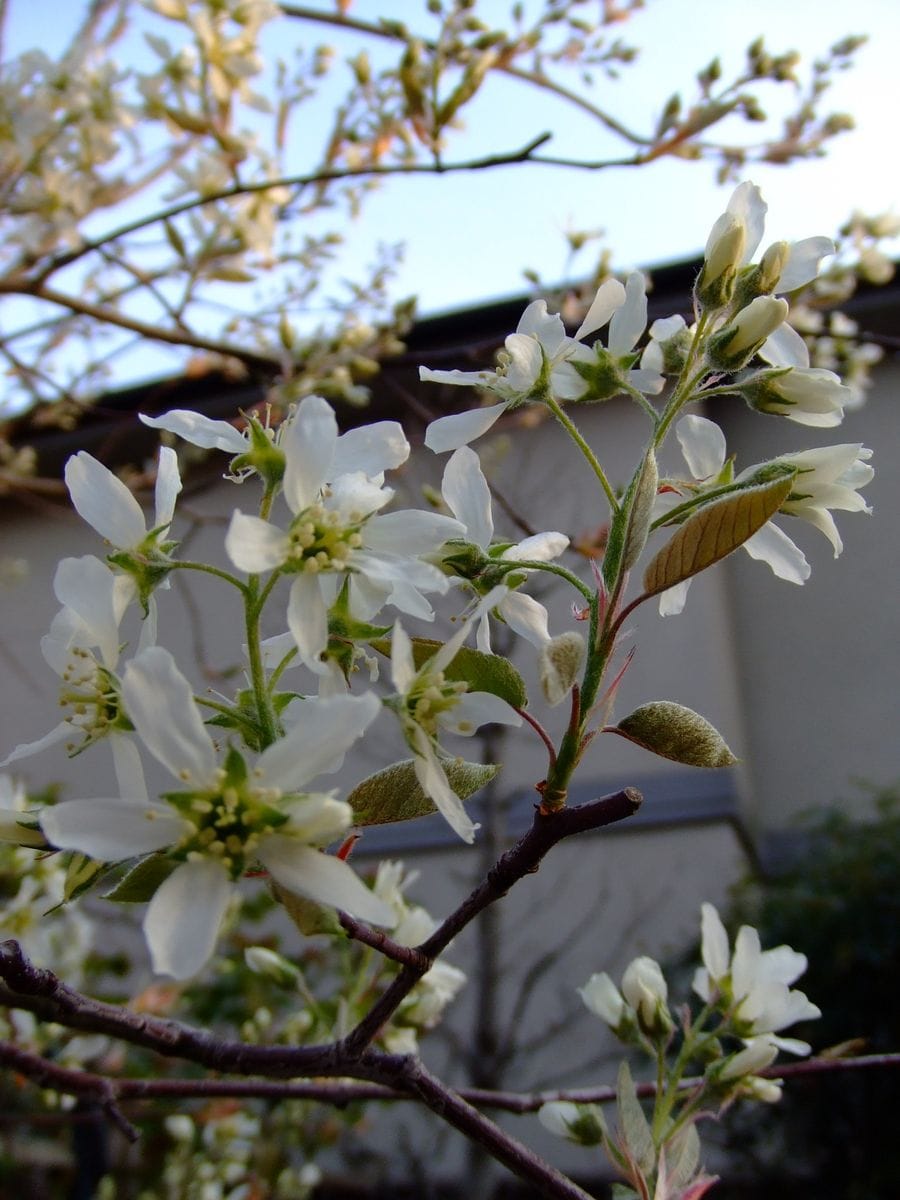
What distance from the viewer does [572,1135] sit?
0.99m

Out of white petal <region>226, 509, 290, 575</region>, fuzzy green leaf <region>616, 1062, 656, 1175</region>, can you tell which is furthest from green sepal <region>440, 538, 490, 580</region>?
fuzzy green leaf <region>616, 1062, 656, 1175</region>

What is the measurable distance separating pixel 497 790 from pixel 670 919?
1217mm

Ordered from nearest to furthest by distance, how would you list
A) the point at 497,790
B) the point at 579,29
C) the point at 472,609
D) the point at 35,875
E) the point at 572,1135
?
the point at 472,609
the point at 572,1135
the point at 35,875
the point at 579,29
the point at 497,790

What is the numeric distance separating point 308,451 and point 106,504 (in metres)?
0.16

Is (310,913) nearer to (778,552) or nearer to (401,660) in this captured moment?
(401,660)

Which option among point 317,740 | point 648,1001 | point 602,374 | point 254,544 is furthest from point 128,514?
point 648,1001

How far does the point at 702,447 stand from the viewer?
834 mm

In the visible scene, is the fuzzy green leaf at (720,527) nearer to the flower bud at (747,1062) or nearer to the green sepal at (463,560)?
the green sepal at (463,560)

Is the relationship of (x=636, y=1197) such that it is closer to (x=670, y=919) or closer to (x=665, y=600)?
(x=665, y=600)

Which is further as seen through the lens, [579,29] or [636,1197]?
[579,29]

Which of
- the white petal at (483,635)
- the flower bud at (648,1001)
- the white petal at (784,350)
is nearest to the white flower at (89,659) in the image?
the white petal at (483,635)

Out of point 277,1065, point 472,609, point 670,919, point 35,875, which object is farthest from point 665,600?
point 670,919

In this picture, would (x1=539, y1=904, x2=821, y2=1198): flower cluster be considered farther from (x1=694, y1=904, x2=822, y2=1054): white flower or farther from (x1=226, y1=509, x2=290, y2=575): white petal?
(x1=226, y1=509, x2=290, y2=575): white petal

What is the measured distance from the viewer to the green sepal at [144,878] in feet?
1.93
